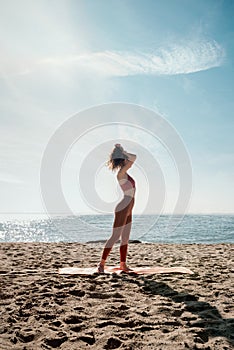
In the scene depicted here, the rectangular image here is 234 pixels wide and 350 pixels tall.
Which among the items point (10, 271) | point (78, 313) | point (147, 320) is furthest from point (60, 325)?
point (10, 271)

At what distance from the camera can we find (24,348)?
2.45 metres

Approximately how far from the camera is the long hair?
5382 mm

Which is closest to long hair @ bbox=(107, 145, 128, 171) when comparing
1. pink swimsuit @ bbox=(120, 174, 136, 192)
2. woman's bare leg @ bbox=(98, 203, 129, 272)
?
pink swimsuit @ bbox=(120, 174, 136, 192)

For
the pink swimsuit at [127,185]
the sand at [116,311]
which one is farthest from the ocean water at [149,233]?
the sand at [116,311]

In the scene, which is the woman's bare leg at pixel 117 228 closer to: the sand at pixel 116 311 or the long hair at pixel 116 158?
the sand at pixel 116 311

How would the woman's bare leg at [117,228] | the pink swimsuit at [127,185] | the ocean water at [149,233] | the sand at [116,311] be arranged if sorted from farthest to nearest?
the ocean water at [149,233]
the pink swimsuit at [127,185]
the woman's bare leg at [117,228]
the sand at [116,311]

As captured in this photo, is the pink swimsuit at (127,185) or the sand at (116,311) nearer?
the sand at (116,311)

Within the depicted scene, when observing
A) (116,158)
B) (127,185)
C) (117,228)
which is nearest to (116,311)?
(117,228)

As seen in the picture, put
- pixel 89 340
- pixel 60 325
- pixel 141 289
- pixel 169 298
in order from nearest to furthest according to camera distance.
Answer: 1. pixel 89 340
2. pixel 60 325
3. pixel 169 298
4. pixel 141 289

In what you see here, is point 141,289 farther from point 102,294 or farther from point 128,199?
point 128,199

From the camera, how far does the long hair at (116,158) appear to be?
5382 millimetres

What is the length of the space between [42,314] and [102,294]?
0.93 meters

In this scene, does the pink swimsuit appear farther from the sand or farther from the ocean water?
the ocean water

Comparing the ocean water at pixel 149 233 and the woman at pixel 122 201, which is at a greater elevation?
the woman at pixel 122 201
